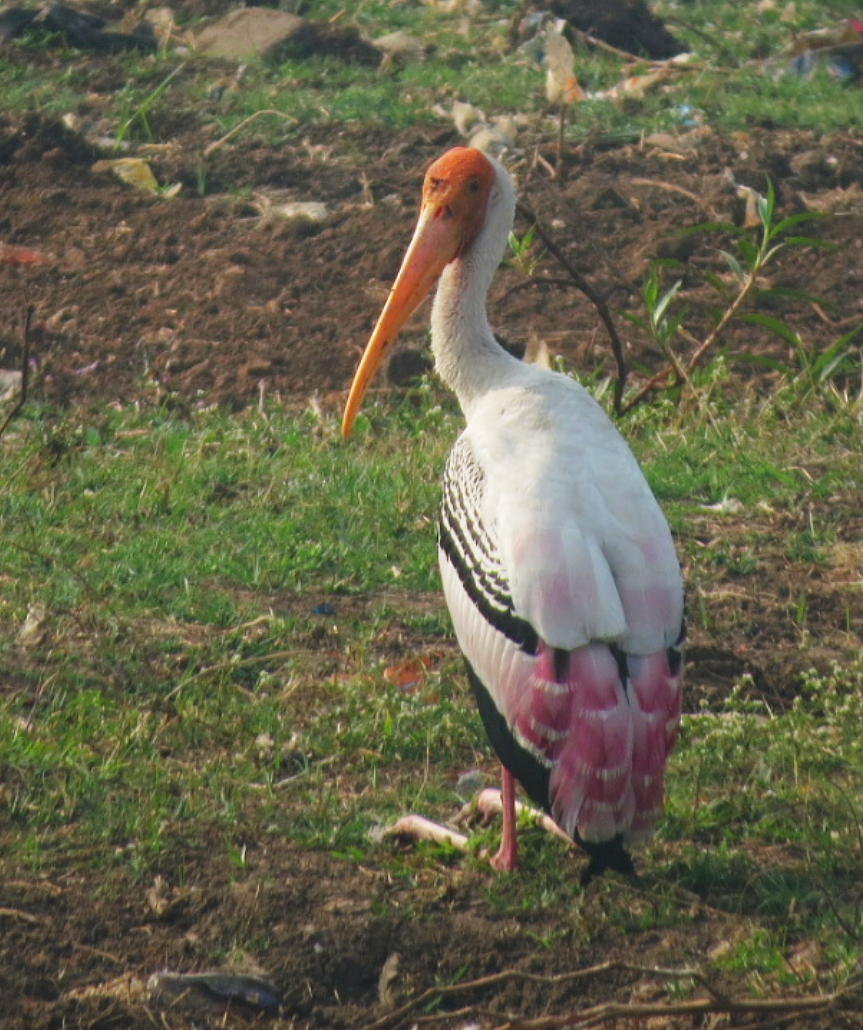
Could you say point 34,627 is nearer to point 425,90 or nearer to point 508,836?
point 508,836

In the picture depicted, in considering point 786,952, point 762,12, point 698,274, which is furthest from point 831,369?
point 762,12

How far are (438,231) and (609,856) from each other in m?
2.09

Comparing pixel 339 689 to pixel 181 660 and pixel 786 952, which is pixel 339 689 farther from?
pixel 786 952

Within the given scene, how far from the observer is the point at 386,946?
337 centimetres

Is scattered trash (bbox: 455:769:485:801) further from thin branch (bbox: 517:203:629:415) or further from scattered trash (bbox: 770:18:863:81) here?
scattered trash (bbox: 770:18:863:81)

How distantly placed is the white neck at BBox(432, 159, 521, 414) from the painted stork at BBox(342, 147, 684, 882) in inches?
9.2

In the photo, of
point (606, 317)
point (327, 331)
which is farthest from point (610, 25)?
point (606, 317)

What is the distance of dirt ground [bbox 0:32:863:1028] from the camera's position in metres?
3.31

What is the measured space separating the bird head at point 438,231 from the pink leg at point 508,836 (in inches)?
58.4

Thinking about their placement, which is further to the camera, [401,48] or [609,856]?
[401,48]

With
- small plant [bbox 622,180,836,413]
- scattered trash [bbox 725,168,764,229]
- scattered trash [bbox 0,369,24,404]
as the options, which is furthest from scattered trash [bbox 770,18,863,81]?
scattered trash [bbox 0,369,24,404]

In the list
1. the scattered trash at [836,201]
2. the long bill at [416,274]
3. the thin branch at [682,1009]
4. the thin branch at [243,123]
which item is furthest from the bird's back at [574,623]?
the thin branch at [243,123]

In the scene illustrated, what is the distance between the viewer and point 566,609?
3.38m

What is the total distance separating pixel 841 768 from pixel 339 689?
1322 millimetres
